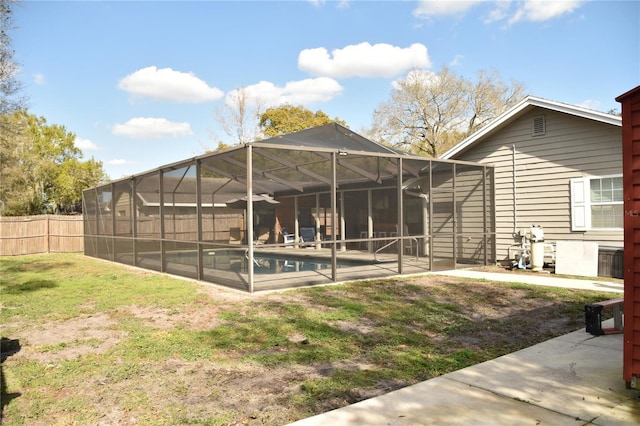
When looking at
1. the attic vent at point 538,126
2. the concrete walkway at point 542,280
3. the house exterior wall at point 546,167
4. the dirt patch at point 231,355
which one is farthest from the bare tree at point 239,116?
the dirt patch at point 231,355

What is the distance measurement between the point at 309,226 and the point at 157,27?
831 centimetres

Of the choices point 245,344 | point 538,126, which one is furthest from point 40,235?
point 538,126

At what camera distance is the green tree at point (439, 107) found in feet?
94.4

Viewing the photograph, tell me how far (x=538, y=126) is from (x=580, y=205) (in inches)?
81.1

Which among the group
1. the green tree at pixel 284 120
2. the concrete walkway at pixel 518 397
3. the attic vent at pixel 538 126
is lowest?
the concrete walkway at pixel 518 397

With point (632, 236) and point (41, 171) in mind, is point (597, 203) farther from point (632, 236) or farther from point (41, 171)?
point (41, 171)

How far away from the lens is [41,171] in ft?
92.0

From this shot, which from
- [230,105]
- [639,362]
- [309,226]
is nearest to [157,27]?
[309,226]

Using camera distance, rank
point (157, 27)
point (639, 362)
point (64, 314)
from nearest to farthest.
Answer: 1. point (639, 362)
2. point (64, 314)
3. point (157, 27)

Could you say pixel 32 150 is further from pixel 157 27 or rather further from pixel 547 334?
pixel 547 334

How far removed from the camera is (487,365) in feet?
12.0

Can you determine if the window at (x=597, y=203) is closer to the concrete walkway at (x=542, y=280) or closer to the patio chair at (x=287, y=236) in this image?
the concrete walkway at (x=542, y=280)

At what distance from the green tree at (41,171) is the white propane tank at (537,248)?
20240mm

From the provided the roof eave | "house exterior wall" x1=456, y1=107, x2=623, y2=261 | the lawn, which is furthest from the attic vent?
the lawn
